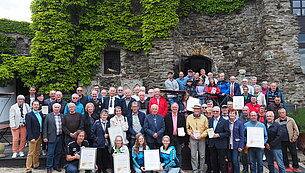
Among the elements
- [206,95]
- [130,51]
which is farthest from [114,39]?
[206,95]

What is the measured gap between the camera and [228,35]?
10594 mm

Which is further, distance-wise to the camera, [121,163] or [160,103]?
[160,103]

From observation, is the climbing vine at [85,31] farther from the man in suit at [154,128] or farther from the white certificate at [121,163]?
the white certificate at [121,163]

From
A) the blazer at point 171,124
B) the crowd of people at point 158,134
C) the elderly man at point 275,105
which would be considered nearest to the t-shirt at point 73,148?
the crowd of people at point 158,134

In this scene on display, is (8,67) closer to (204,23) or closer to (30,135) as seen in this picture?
(30,135)

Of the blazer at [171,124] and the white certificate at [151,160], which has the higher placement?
the blazer at [171,124]

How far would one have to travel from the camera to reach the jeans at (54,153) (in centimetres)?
522

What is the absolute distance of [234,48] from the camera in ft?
34.7

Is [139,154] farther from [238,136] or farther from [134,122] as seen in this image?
[238,136]

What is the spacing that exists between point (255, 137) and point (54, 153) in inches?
192

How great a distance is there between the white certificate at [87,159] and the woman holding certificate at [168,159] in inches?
59.9

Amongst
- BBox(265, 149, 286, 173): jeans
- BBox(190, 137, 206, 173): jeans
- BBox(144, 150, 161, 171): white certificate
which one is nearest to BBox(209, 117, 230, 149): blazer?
BBox(190, 137, 206, 173): jeans

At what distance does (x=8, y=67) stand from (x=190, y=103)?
→ 8.40 m

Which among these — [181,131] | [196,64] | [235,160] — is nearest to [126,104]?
[181,131]
